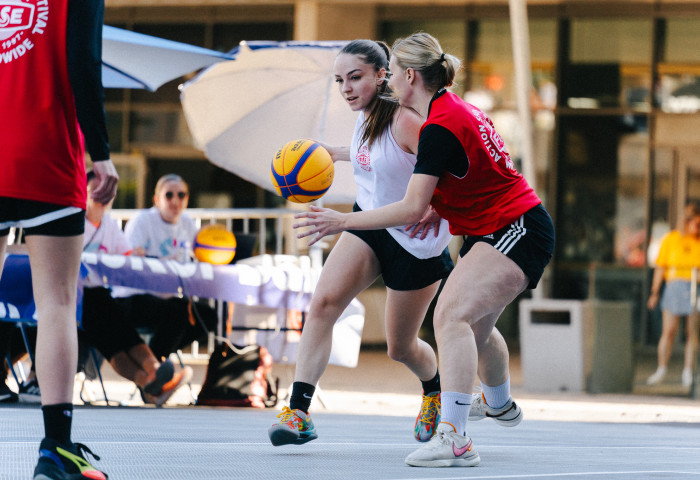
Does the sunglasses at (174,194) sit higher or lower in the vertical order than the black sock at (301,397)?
higher

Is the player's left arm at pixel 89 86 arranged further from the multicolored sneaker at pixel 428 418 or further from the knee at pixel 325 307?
the multicolored sneaker at pixel 428 418

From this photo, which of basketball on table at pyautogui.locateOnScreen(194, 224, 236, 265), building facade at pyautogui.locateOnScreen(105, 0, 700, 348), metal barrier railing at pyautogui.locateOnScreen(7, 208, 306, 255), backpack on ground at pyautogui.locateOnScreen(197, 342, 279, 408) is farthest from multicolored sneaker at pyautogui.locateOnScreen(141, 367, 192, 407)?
building facade at pyautogui.locateOnScreen(105, 0, 700, 348)

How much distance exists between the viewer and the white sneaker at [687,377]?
1168 centimetres

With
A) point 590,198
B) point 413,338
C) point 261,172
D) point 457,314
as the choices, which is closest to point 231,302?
point 261,172

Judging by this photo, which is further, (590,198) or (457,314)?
(590,198)

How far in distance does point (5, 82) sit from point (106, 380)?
25.8 feet

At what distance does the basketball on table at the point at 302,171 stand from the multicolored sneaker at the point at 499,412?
1.19 metres

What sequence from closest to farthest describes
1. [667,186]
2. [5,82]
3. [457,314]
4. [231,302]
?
[5,82] → [457,314] → [231,302] → [667,186]

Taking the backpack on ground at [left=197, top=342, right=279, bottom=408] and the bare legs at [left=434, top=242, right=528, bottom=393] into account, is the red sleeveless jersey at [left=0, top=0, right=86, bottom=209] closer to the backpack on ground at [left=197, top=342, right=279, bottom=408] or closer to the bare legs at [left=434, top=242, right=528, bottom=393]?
the bare legs at [left=434, top=242, right=528, bottom=393]

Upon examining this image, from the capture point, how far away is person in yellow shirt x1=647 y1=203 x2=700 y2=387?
12.1 metres

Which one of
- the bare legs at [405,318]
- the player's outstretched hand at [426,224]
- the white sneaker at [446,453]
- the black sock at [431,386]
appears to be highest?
the player's outstretched hand at [426,224]

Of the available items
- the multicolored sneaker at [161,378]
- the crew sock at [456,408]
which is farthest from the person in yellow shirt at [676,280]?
the crew sock at [456,408]

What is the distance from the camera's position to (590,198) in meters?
16.0

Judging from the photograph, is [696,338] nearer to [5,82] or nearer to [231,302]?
[231,302]
